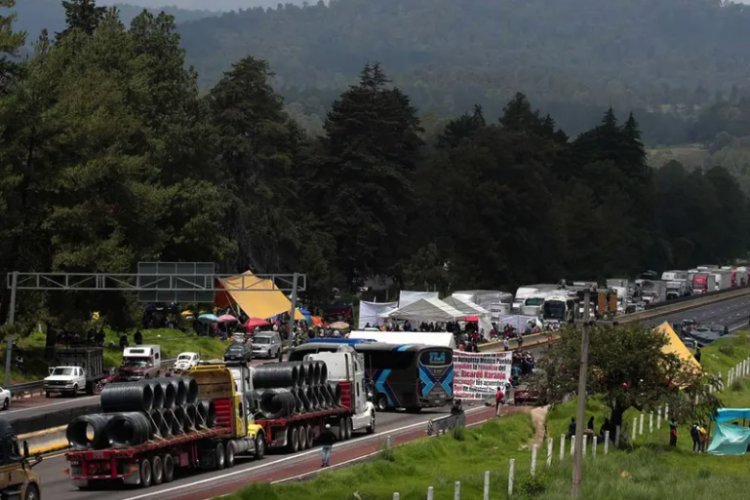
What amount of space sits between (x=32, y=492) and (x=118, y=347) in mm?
49165

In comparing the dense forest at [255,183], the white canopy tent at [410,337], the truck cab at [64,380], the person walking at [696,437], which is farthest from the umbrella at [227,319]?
the person walking at [696,437]

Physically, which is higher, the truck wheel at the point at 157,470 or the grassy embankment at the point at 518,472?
the truck wheel at the point at 157,470

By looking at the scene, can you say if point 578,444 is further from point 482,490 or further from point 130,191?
point 130,191

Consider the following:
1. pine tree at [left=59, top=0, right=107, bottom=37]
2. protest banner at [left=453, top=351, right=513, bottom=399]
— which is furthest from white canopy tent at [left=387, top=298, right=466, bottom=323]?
pine tree at [left=59, top=0, right=107, bottom=37]

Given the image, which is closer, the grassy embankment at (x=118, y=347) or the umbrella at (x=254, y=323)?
the grassy embankment at (x=118, y=347)

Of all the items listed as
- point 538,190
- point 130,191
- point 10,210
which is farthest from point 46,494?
point 538,190

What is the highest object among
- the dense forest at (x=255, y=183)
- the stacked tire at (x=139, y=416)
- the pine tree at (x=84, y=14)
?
the pine tree at (x=84, y=14)

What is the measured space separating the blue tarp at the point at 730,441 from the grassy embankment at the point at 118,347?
1278 inches

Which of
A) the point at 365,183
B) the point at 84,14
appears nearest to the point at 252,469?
the point at 84,14

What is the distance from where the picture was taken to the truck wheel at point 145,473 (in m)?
39.5

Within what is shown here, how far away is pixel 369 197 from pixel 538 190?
25.0m

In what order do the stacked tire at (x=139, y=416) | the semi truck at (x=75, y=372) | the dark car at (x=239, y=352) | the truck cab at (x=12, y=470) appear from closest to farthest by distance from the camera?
the truck cab at (x=12, y=470)
the stacked tire at (x=139, y=416)
the semi truck at (x=75, y=372)
the dark car at (x=239, y=352)

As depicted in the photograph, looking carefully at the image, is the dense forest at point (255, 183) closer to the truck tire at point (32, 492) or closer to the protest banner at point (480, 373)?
the protest banner at point (480, 373)

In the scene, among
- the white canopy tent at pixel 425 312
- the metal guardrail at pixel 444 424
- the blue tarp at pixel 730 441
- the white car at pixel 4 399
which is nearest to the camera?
the metal guardrail at pixel 444 424
